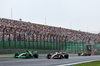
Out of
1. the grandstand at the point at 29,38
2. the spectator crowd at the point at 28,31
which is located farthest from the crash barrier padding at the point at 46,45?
the spectator crowd at the point at 28,31

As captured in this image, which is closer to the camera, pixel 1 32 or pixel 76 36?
pixel 1 32

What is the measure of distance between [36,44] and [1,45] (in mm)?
7884

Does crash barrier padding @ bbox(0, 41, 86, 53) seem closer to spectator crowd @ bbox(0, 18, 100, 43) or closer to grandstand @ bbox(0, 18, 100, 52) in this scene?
grandstand @ bbox(0, 18, 100, 52)

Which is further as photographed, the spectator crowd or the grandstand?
the spectator crowd

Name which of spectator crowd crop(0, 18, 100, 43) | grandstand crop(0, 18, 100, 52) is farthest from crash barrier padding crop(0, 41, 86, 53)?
spectator crowd crop(0, 18, 100, 43)

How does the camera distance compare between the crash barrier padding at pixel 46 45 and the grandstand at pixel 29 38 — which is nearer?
the grandstand at pixel 29 38

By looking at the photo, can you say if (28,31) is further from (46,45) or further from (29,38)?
(46,45)

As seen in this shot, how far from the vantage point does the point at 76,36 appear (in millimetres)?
55531

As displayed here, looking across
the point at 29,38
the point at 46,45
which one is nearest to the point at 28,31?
the point at 29,38

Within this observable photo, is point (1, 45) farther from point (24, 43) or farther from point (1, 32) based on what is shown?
point (24, 43)

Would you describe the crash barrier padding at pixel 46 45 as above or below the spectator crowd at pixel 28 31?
below

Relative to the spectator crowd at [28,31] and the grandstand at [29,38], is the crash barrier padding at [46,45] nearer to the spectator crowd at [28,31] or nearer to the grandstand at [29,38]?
the grandstand at [29,38]

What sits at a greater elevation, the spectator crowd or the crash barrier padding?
the spectator crowd

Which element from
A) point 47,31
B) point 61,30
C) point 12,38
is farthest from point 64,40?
point 12,38
